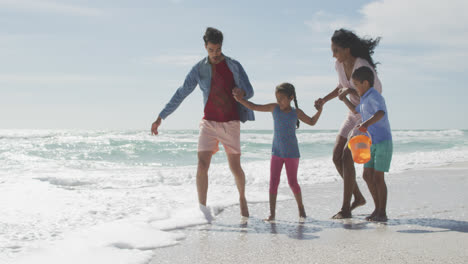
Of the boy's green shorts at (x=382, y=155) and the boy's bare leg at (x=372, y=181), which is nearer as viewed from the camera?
the boy's green shorts at (x=382, y=155)

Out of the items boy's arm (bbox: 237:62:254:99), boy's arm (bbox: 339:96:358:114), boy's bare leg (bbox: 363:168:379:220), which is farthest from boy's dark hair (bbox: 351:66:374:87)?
boy's arm (bbox: 237:62:254:99)

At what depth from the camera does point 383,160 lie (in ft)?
12.8

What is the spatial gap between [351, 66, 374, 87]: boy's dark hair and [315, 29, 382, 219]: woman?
0.13 metres

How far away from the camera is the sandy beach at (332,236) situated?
112 inches

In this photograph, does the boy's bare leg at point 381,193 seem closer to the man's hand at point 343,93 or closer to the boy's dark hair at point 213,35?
the man's hand at point 343,93

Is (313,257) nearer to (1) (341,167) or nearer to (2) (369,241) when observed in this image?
(2) (369,241)

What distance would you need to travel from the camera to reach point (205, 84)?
433cm

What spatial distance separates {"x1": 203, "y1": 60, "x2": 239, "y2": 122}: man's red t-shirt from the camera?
4.29 meters

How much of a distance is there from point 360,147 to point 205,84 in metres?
1.62

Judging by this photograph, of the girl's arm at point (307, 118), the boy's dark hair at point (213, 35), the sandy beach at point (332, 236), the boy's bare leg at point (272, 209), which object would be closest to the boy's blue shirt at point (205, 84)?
the boy's dark hair at point (213, 35)

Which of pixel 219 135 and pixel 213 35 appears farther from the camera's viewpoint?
pixel 219 135

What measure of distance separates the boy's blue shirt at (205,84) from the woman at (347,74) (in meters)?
0.74

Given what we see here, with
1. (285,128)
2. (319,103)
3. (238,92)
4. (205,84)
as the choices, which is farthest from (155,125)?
(319,103)

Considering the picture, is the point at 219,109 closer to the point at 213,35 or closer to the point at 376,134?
the point at 213,35
